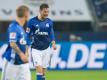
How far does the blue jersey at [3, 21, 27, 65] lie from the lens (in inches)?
432

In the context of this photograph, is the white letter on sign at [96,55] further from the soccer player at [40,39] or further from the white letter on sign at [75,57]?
the soccer player at [40,39]

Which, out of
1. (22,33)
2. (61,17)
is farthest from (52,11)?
(22,33)

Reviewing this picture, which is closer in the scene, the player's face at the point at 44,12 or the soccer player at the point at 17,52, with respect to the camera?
the soccer player at the point at 17,52

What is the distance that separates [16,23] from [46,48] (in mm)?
3780

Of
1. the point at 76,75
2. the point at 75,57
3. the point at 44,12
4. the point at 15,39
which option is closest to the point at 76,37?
the point at 75,57

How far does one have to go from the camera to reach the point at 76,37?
24469 millimetres

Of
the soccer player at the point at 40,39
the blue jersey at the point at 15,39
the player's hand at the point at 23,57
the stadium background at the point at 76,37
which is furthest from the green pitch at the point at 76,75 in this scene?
the player's hand at the point at 23,57

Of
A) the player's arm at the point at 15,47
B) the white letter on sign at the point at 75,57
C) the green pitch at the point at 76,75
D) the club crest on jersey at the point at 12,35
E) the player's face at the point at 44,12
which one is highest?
the player's face at the point at 44,12

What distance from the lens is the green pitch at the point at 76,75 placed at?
60.0 feet

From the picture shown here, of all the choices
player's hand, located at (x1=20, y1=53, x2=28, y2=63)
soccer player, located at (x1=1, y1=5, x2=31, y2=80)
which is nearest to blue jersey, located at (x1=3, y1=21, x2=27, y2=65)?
soccer player, located at (x1=1, y1=5, x2=31, y2=80)

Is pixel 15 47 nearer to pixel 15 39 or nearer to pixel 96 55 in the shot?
pixel 15 39

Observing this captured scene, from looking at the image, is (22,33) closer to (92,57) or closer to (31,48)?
(31,48)

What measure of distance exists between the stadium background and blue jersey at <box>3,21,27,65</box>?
6.51 meters

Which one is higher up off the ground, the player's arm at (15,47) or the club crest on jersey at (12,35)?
the club crest on jersey at (12,35)
